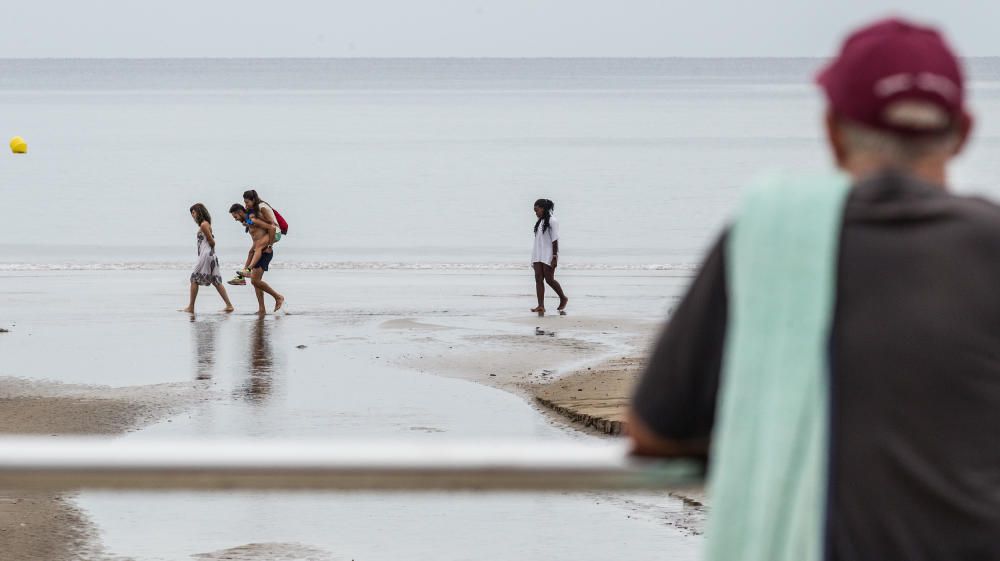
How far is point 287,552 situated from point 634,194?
148 feet

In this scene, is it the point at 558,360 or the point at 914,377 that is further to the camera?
the point at 558,360

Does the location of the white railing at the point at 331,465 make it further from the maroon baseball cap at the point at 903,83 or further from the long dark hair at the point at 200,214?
the long dark hair at the point at 200,214

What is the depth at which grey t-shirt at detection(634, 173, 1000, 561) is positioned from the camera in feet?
5.78

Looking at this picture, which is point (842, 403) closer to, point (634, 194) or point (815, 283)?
point (815, 283)

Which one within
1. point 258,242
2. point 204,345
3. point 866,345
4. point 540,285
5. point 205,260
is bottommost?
point 204,345

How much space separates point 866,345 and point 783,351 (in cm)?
10

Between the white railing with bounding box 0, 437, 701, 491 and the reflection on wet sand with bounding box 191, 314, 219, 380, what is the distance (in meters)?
12.5

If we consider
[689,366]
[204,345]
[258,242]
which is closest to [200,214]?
[258,242]

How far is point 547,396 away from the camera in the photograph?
13141 mm

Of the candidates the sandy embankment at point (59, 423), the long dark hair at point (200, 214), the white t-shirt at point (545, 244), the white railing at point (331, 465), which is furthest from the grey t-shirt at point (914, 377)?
the long dark hair at point (200, 214)

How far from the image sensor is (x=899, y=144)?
185 cm

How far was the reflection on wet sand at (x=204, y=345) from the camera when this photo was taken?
14.8 metres

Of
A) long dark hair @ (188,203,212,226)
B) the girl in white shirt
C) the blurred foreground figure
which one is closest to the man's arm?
the blurred foreground figure

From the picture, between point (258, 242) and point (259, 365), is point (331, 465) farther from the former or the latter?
point (258, 242)
